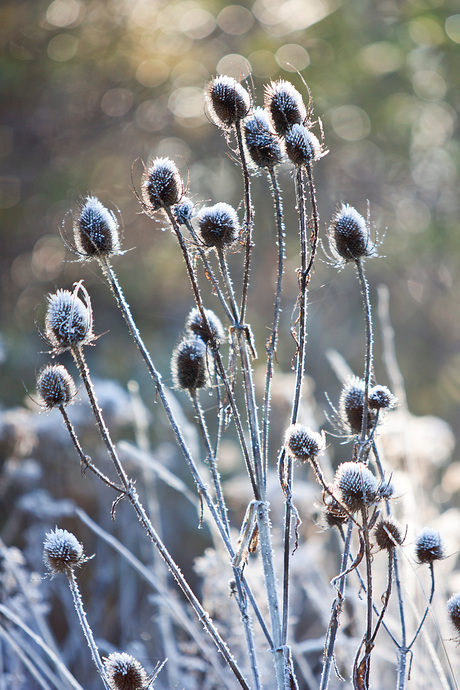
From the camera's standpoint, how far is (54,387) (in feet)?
4.36

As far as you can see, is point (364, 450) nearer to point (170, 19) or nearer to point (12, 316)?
point (12, 316)

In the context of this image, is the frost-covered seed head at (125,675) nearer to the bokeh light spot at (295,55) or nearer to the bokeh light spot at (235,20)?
the bokeh light spot at (295,55)

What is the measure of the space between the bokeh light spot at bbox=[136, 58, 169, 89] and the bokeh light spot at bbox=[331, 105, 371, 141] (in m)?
1.78

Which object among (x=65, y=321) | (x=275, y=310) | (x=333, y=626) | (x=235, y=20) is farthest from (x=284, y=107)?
(x=235, y=20)

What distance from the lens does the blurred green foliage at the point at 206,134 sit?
237 inches

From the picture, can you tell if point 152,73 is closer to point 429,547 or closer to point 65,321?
point 65,321

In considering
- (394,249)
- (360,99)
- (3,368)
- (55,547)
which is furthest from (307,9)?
(55,547)

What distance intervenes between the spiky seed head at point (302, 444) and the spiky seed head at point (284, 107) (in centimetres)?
62

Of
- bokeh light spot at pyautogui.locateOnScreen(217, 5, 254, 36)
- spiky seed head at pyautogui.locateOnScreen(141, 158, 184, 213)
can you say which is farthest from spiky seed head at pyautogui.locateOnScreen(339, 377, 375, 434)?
bokeh light spot at pyautogui.locateOnScreen(217, 5, 254, 36)

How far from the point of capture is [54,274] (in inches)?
233

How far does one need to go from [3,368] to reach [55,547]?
4.00m

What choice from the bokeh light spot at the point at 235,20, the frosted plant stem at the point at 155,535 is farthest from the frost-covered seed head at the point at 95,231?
the bokeh light spot at the point at 235,20

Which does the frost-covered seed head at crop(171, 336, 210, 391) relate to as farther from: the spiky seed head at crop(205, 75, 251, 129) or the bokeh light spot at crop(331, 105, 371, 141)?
the bokeh light spot at crop(331, 105, 371, 141)

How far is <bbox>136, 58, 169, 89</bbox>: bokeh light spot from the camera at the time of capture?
20.5ft
